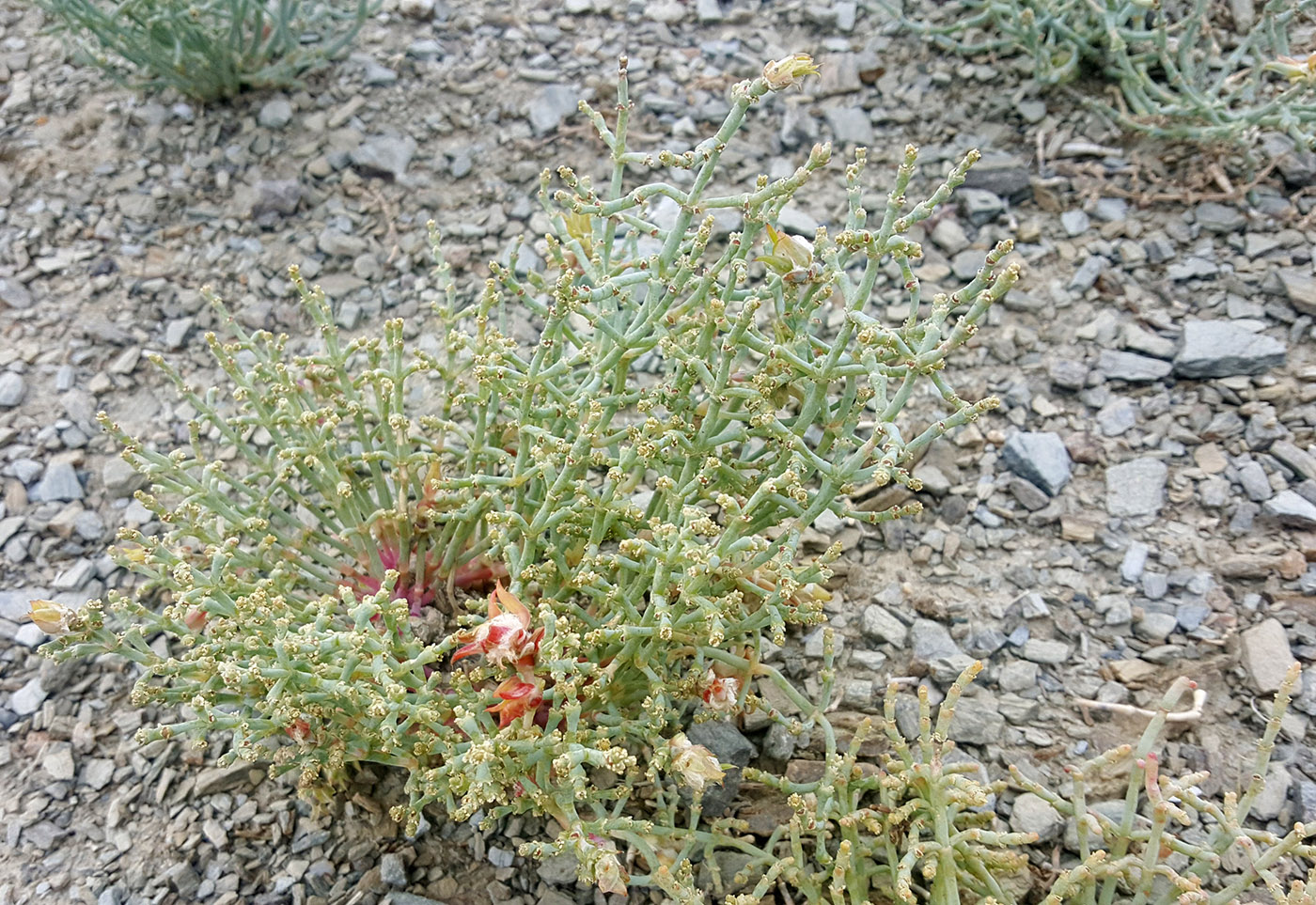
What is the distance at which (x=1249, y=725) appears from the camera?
7.20ft

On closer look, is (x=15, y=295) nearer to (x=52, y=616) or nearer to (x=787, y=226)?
(x=52, y=616)

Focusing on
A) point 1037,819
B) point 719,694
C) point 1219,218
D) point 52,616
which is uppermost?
point 52,616

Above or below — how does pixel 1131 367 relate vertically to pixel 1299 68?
below

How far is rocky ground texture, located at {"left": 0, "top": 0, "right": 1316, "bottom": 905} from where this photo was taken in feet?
7.20

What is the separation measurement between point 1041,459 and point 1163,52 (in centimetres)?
141

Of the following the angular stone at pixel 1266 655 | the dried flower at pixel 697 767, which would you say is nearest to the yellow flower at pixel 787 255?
the dried flower at pixel 697 767

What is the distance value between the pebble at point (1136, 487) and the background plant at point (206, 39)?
113 inches

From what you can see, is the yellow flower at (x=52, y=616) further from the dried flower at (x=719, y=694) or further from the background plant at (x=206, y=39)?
the background plant at (x=206, y=39)

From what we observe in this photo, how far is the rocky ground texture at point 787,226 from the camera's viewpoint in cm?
220

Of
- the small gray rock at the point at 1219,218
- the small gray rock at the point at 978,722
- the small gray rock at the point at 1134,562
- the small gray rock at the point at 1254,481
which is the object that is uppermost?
the small gray rock at the point at 1219,218

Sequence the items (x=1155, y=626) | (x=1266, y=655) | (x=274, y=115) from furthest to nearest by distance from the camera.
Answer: (x=274, y=115) < (x=1155, y=626) < (x=1266, y=655)

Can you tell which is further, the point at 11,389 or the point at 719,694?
the point at 11,389

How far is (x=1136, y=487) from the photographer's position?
260cm

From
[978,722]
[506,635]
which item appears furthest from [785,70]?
[978,722]
